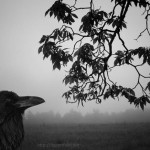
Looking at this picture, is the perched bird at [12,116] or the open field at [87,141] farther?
the open field at [87,141]

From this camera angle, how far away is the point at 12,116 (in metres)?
2.94

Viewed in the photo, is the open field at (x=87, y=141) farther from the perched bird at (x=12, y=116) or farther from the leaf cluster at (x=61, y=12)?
the leaf cluster at (x=61, y=12)

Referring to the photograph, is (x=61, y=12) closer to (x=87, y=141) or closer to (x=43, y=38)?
(x=43, y=38)

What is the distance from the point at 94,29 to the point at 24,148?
25.9 ft

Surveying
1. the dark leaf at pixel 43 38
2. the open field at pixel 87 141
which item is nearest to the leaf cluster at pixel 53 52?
the dark leaf at pixel 43 38

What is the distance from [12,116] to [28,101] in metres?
0.35

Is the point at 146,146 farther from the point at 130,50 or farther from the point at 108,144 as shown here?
the point at 130,50

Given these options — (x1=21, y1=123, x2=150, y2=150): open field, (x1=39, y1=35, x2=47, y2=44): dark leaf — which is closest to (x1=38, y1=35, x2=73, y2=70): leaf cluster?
(x1=39, y1=35, x2=47, y2=44): dark leaf

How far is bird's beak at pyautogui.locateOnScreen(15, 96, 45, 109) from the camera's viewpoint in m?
2.88

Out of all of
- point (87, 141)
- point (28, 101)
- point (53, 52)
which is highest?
point (53, 52)

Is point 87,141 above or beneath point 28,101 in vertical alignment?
beneath

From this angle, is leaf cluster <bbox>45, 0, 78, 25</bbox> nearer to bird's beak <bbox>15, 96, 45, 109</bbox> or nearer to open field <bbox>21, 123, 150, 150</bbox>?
bird's beak <bbox>15, 96, 45, 109</bbox>

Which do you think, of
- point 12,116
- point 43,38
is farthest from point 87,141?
point 43,38

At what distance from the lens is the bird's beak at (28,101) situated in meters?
2.88
